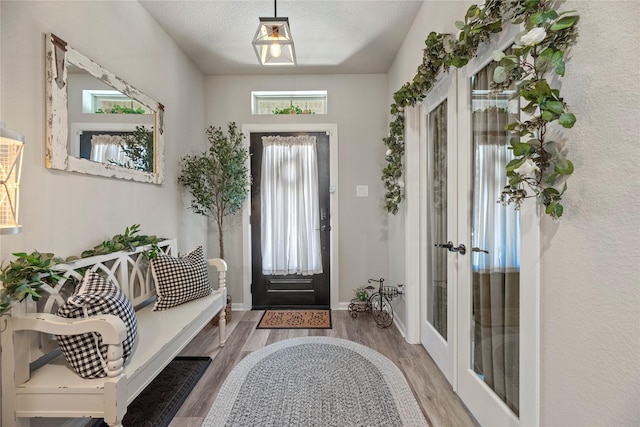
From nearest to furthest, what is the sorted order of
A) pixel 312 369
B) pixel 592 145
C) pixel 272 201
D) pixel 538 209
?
pixel 592 145 → pixel 538 209 → pixel 312 369 → pixel 272 201

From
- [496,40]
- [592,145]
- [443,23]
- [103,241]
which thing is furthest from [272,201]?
[592,145]

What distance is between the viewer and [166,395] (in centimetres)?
183

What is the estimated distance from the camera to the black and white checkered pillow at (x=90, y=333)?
1.22m

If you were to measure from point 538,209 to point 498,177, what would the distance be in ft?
1.17

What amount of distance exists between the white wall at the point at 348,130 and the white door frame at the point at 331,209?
0.18ft

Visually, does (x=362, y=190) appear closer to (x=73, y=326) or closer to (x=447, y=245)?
(x=447, y=245)

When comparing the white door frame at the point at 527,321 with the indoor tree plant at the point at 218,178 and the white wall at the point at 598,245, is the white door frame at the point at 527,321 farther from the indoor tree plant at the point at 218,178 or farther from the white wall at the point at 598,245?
the indoor tree plant at the point at 218,178

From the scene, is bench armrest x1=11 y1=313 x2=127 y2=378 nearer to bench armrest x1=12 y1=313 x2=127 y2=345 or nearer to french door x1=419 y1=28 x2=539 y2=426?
bench armrest x1=12 y1=313 x2=127 y2=345

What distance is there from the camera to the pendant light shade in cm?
190

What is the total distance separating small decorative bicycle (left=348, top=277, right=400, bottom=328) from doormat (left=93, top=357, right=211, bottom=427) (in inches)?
61.9

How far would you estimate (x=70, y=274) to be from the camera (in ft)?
4.75

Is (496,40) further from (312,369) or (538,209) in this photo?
(312,369)

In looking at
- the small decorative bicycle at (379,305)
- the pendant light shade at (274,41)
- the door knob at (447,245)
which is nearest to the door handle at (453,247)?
the door knob at (447,245)

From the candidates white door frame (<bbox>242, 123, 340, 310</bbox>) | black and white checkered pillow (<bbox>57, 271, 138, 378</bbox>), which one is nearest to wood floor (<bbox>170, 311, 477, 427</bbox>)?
white door frame (<bbox>242, 123, 340, 310</bbox>)
